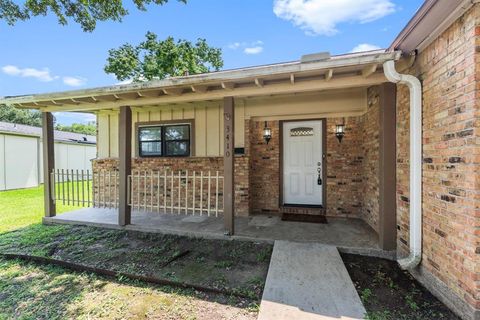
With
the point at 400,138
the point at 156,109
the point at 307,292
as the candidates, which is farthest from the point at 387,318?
the point at 156,109

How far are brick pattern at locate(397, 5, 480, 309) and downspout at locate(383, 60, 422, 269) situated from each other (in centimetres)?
5

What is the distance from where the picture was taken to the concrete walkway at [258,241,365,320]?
6.68ft

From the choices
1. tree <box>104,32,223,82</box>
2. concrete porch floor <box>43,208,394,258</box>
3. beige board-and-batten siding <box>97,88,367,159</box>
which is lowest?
concrete porch floor <box>43,208,394,258</box>

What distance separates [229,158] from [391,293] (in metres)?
2.81

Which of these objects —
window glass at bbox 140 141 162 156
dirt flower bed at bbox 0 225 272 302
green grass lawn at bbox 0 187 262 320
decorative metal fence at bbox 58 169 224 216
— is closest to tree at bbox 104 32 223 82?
window glass at bbox 140 141 162 156

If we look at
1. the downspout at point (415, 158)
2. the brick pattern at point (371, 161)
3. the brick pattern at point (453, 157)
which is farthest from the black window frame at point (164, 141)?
the brick pattern at point (453, 157)

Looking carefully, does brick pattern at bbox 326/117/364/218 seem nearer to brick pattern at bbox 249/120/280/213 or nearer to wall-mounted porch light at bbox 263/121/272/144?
brick pattern at bbox 249/120/280/213

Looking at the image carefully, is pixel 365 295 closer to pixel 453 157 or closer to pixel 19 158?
pixel 453 157

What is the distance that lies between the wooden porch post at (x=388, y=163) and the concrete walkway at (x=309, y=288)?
82cm

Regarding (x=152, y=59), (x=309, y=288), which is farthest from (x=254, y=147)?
(x=152, y=59)

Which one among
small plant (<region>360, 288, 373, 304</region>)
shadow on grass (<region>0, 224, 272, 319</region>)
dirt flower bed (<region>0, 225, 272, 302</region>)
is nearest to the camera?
small plant (<region>360, 288, 373, 304</region>)

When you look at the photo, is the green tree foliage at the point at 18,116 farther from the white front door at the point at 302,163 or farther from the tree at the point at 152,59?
the white front door at the point at 302,163

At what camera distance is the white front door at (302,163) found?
17.0ft

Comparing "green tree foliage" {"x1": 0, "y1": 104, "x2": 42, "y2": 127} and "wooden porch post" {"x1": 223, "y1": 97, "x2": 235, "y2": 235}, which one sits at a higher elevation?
"green tree foliage" {"x1": 0, "y1": 104, "x2": 42, "y2": 127}
